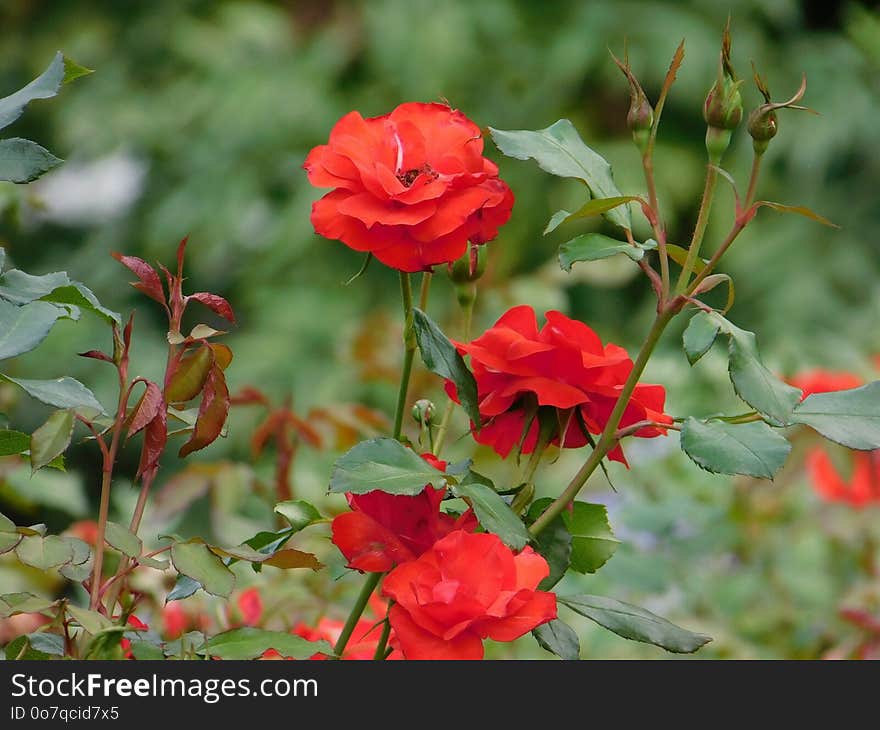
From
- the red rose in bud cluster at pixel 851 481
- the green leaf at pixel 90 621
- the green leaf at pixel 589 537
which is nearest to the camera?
the green leaf at pixel 90 621

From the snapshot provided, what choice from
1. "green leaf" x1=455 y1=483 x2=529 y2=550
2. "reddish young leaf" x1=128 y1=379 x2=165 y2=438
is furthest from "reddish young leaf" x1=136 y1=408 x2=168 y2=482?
"green leaf" x1=455 y1=483 x2=529 y2=550

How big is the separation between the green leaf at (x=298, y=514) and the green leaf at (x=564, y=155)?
0.16 meters

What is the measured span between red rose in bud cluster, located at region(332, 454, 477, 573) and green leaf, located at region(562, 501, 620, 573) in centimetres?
6

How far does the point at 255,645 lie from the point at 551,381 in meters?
0.14

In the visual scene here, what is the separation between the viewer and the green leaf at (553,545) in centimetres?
45

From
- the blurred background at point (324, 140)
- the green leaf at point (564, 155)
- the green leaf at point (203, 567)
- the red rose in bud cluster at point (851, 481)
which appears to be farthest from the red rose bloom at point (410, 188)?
the blurred background at point (324, 140)

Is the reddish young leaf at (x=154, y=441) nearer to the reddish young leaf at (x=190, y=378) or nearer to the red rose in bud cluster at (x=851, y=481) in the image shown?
the reddish young leaf at (x=190, y=378)

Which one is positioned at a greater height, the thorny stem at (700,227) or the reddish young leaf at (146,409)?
the thorny stem at (700,227)

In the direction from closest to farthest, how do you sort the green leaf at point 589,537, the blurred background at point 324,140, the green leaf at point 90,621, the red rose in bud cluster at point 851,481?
1. the green leaf at point 90,621
2. the green leaf at point 589,537
3. the red rose in bud cluster at point 851,481
4. the blurred background at point 324,140

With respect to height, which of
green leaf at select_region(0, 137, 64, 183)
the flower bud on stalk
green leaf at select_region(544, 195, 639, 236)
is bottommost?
green leaf at select_region(0, 137, 64, 183)

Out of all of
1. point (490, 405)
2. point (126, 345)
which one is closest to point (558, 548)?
point (490, 405)

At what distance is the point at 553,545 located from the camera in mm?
458

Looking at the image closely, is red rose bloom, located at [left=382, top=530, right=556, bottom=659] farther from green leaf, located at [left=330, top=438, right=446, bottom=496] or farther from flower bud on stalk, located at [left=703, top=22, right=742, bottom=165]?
flower bud on stalk, located at [left=703, top=22, right=742, bottom=165]

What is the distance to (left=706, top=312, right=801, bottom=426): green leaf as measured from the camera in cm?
40
